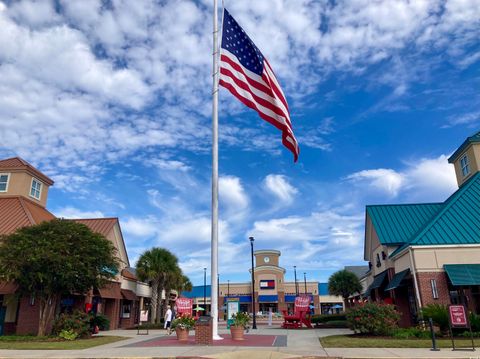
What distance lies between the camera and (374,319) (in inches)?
740

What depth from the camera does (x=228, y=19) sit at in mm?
17078

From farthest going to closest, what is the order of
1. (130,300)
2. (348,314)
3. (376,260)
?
1. (130,300)
2. (376,260)
3. (348,314)

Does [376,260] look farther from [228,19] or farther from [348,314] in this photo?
[228,19]

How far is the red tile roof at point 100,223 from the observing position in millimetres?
32709

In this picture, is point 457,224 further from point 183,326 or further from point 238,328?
point 183,326

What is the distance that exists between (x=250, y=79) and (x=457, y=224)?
16649 millimetres

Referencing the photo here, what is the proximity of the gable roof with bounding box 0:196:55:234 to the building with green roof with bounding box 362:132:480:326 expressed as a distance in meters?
23.5

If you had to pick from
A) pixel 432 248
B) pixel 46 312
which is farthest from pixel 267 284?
pixel 46 312

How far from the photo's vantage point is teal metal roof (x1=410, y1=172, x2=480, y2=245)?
23625 mm

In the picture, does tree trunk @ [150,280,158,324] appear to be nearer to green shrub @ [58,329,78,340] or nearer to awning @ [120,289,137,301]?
awning @ [120,289,137,301]

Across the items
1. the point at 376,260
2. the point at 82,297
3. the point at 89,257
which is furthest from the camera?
the point at 376,260

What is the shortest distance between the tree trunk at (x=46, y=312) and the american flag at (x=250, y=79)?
15.5 m

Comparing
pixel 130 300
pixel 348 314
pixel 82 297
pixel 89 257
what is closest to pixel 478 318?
pixel 348 314

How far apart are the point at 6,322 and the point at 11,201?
938 cm
